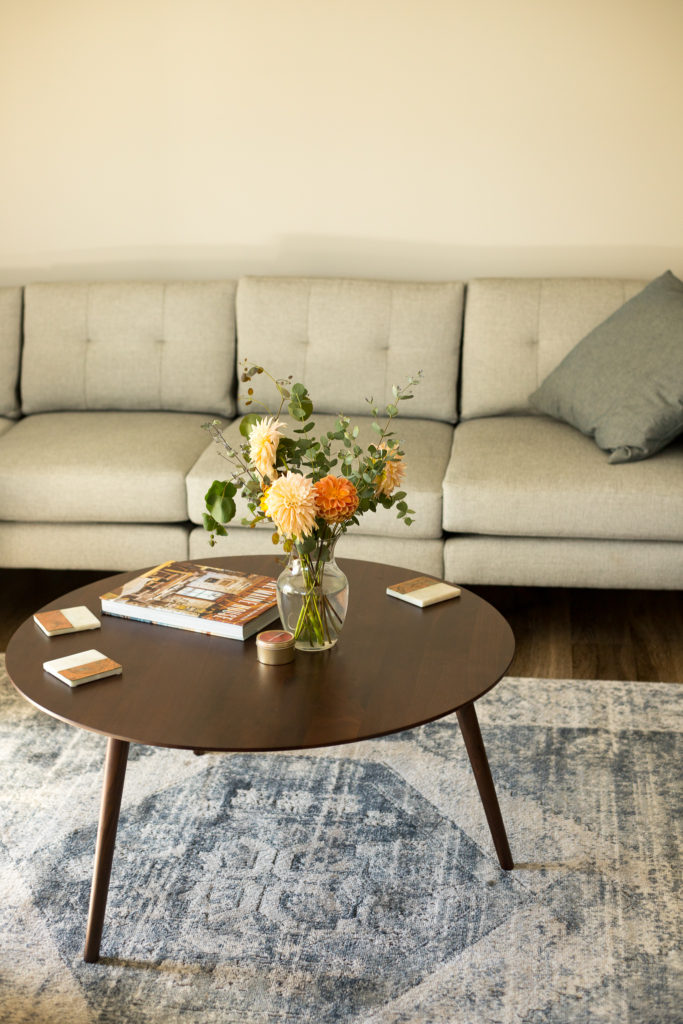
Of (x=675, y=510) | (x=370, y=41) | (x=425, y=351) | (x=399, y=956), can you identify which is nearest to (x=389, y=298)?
(x=425, y=351)

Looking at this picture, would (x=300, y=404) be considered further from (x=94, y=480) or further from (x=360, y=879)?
(x=94, y=480)

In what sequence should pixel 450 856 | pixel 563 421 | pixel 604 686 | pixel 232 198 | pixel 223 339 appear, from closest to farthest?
pixel 450 856
pixel 604 686
pixel 563 421
pixel 223 339
pixel 232 198

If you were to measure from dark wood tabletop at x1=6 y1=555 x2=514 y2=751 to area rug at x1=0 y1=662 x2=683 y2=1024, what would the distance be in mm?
384

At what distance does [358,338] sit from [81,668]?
1804 millimetres

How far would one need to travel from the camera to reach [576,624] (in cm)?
300

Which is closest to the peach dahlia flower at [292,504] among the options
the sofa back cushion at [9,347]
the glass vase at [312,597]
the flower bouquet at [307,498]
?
the flower bouquet at [307,498]

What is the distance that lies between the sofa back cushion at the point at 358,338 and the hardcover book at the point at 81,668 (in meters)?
1.66

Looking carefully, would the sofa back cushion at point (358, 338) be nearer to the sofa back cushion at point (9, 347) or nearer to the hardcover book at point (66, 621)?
the sofa back cushion at point (9, 347)

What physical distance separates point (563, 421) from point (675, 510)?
0.59m

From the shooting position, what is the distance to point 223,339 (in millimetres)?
3395

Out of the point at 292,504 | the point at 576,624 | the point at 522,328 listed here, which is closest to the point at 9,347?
the point at 522,328

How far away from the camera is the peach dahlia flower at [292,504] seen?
168 cm

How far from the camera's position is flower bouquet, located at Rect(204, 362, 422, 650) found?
170cm

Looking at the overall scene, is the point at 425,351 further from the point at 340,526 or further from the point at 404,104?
the point at 340,526
